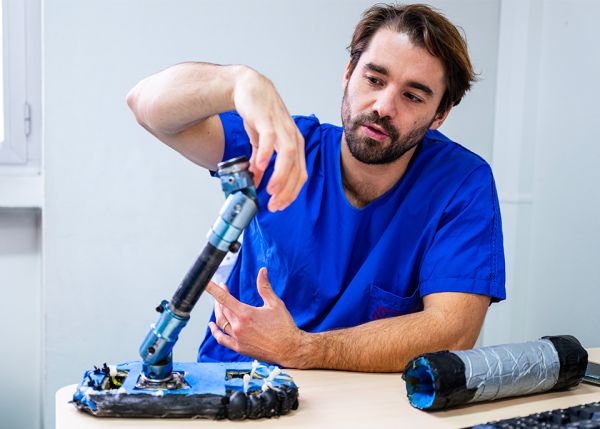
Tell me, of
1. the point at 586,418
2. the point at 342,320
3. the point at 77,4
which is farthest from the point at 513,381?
the point at 77,4

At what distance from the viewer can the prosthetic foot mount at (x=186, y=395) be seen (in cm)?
86

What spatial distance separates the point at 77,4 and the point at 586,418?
1.80 metres

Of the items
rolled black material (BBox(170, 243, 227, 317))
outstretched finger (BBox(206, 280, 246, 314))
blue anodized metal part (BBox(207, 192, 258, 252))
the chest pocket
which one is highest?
blue anodized metal part (BBox(207, 192, 258, 252))

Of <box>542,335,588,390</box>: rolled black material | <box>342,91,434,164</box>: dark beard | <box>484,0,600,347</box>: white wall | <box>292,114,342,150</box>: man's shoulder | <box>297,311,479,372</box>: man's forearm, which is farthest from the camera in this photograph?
<box>484,0,600,347</box>: white wall

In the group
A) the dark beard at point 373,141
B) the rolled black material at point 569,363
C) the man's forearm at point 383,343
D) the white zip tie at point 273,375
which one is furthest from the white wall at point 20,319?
the rolled black material at point 569,363

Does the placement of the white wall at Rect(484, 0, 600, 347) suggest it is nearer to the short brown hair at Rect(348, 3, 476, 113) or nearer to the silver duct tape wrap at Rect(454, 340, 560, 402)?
the short brown hair at Rect(348, 3, 476, 113)

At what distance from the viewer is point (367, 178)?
1.45 metres

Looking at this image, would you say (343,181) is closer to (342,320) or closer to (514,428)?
(342,320)

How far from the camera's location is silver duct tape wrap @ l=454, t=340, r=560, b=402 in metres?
0.95

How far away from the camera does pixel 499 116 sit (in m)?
2.61

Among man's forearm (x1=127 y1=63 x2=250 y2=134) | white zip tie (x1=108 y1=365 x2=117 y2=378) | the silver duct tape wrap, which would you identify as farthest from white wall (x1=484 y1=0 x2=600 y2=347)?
white zip tie (x1=108 y1=365 x2=117 y2=378)

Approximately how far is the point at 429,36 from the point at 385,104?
0.18 m

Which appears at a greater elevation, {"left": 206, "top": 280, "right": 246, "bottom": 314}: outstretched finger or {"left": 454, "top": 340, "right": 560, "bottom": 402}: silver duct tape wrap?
{"left": 206, "top": 280, "right": 246, "bottom": 314}: outstretched finger

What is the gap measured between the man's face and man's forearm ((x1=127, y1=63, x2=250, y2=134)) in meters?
0.33
